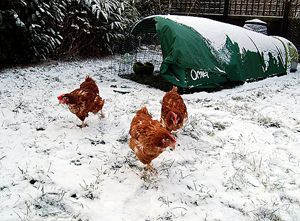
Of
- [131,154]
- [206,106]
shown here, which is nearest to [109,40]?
[206,106]

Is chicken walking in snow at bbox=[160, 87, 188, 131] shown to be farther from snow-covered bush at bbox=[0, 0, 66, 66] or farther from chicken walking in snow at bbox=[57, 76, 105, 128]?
snow-covered bush at bbox=[0, 0, 66, 66]

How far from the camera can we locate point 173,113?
255cm

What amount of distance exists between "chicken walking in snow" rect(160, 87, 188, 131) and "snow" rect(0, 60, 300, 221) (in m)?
0.32

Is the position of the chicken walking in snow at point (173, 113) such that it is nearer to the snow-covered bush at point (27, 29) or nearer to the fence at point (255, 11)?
the snow-covered bush at point (27, 29)

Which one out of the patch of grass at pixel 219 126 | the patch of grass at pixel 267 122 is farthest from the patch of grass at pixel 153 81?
the patch of grass at pixel 267 122

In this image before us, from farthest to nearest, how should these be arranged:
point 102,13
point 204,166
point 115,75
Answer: point 102,13
point 115,75
point 204,166

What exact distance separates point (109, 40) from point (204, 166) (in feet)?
27.6

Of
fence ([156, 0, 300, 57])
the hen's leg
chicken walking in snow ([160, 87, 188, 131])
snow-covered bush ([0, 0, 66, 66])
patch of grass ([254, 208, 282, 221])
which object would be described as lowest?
patch of grass ([254, 208, 282, 221])

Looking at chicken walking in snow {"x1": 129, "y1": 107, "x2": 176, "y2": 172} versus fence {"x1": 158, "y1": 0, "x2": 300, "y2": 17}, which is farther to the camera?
fence {"x1": 158, "y1": 0, "x2": 300, "y2": 17}

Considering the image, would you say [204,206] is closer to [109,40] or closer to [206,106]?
[206,106]

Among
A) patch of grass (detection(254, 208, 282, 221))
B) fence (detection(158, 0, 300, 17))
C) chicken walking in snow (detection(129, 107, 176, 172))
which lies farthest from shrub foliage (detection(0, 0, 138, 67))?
patch of grass (detection(254, 208, 282, 221))

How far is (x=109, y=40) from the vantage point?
946 cm

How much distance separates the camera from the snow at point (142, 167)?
1.73 metres

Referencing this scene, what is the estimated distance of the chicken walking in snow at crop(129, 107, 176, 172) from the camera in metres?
1.90
